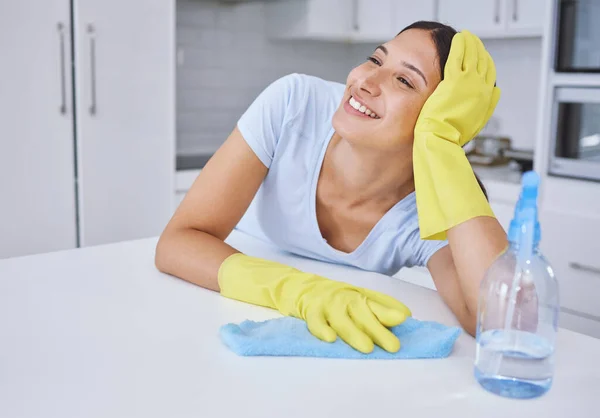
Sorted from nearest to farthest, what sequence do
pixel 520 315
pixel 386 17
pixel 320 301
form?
1. pixel 520 315
2. pixel 320 301
3. pixel 386 17

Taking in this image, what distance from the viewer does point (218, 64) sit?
3.69 m

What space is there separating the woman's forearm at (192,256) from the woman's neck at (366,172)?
11.7 inches

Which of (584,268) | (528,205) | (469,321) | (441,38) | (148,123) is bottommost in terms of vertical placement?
(584,268)

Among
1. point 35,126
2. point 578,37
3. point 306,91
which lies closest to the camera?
point 306,91

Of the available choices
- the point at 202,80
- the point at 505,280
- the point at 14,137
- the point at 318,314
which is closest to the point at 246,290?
the point at 318,314

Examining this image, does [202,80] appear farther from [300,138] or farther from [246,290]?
[246,290]

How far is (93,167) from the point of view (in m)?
2.89

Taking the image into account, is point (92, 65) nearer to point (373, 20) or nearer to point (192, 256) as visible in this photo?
point (373, 20)

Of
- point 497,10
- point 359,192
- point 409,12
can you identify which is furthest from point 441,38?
point 409,12

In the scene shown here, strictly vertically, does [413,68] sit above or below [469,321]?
above

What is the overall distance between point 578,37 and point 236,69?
1785 millimetres

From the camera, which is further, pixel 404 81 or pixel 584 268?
pixel 584 268

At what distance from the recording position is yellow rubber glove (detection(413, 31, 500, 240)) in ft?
3.76

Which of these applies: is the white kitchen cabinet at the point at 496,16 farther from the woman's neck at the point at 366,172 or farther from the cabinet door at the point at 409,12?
the woman's neck at the point at 366,172
